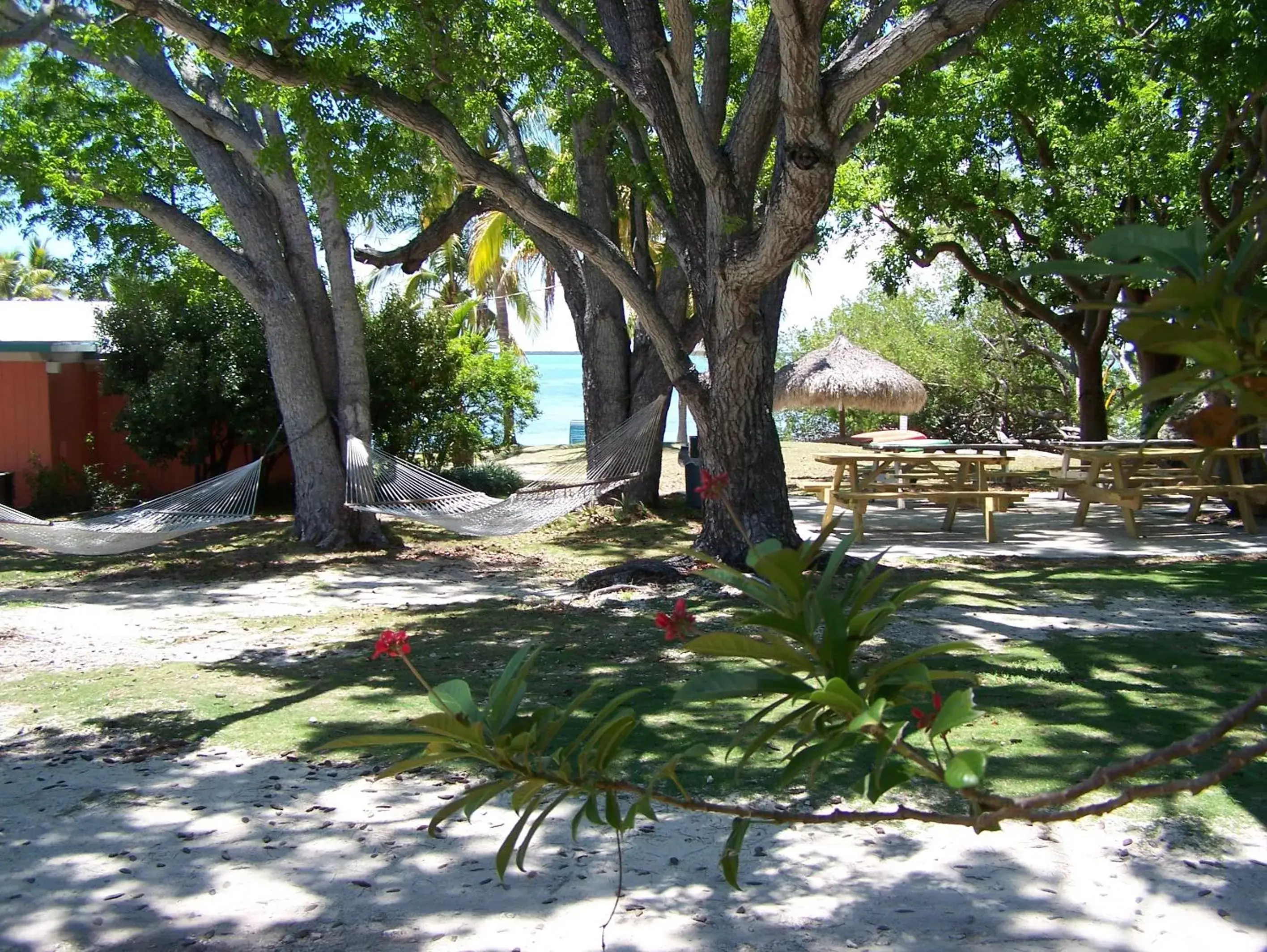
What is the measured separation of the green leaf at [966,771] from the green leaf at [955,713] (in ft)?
0.19

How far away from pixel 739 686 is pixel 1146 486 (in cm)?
1026

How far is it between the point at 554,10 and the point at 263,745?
4.88 meters

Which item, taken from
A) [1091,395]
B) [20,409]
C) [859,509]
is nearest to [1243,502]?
A: [859,509]

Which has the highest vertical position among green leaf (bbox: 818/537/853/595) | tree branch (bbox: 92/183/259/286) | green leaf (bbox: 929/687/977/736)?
tree branch (bbox: 92/183/259/286)

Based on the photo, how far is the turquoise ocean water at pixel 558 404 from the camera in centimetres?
3362

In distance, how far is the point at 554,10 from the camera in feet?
23.5

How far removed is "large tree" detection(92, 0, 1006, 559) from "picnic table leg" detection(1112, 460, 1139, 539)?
10.5 ft

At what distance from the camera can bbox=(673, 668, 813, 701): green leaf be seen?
51.6 inches

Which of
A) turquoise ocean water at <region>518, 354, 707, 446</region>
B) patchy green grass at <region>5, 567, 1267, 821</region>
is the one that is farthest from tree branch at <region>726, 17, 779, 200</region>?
patchy green grass at <region>5, 567, 1267, 821</region>

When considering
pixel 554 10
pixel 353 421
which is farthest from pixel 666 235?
pixel 353 421

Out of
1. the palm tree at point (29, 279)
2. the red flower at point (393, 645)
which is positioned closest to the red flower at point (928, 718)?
the red flower at point (393, 645)

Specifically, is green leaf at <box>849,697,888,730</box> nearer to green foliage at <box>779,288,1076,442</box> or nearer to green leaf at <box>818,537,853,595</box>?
green leaf at <box>818,537,853,595</box>

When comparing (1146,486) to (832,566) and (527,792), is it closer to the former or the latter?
(832,566)

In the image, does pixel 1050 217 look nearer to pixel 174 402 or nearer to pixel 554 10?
pixel 554 10
